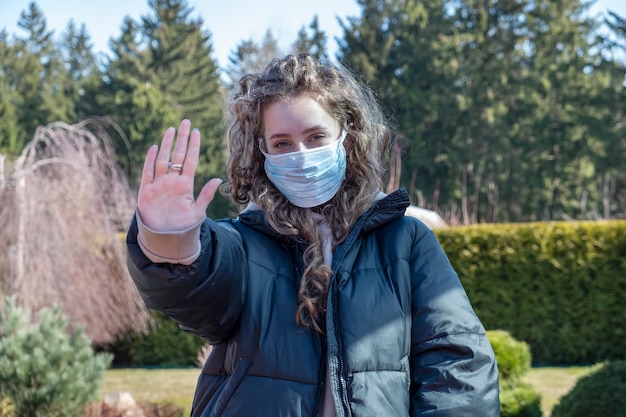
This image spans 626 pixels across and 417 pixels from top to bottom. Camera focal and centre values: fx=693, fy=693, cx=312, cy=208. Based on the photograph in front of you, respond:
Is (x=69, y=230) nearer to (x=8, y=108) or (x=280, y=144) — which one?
(x=280, y=144)

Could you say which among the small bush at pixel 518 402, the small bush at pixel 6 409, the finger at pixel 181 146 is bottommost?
the small bush at pixel 518 402

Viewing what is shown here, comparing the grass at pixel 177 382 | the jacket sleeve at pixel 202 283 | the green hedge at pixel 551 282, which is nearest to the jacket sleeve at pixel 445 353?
the jacket sleeve at pixel 202 283

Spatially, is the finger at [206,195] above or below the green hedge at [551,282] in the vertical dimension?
above

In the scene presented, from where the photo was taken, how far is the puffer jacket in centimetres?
147

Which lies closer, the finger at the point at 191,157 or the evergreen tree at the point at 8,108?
the finger at the point at 191,157

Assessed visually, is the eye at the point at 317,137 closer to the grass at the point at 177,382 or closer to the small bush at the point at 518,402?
the small bush at the point at 518,402

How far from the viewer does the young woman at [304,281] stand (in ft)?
4.79

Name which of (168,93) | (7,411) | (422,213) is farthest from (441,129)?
(7,411)

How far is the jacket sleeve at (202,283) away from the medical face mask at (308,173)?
250 mm

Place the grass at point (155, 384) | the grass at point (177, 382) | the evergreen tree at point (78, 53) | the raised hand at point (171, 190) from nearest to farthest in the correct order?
the raised hand at point (171, 190) < the grass at point (177, 382) < the grass at point (155, 384) < the evergreen tree at point (78, 53)

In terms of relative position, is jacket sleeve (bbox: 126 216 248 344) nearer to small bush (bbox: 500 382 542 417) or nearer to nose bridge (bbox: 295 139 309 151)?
nose bridge (bbox: 295 139 309 151)

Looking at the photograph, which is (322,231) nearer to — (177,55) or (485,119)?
(485,119)

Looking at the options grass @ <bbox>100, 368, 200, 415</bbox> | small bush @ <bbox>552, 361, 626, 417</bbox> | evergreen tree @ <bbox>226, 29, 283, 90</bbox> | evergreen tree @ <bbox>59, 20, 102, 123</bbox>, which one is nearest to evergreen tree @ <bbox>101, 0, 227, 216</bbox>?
evergreen tree @ <bbox>226, 29, 283, 90</bbox>

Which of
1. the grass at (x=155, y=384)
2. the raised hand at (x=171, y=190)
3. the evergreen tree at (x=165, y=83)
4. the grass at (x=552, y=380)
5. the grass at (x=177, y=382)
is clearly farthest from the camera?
the evergreen tree at (x=165, y=83)
